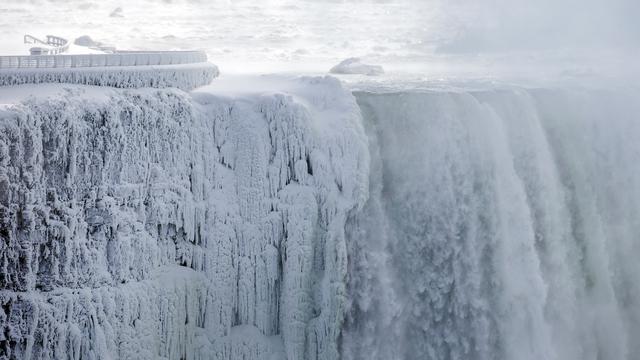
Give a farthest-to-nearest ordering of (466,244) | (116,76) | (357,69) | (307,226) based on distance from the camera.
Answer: (357,69), (466,244), (307,226), (116,76)

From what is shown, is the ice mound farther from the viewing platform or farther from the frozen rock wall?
the frozen rock wall

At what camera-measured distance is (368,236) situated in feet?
55.5

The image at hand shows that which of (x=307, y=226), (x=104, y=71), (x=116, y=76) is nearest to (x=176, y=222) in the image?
(x=307, y=226)

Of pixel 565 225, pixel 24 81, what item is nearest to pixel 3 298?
pixel 24 81

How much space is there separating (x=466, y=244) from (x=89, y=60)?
32.3 feet

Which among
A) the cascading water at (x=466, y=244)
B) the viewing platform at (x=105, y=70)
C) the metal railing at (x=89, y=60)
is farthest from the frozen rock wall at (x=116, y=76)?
the cascading water at (x=466, y=244)

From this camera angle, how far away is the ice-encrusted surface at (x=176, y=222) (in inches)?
Answer: 499

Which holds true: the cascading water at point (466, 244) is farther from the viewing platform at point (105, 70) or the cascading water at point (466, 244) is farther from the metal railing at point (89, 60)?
the metal railing at point (89, 60)

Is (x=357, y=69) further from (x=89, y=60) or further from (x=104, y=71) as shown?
(x=104, y=71)

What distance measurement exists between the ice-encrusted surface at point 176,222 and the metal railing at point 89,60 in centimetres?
169

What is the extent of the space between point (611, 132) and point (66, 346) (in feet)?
54.3

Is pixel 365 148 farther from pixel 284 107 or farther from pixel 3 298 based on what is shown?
pixel 3 298

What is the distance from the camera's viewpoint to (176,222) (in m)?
14.9

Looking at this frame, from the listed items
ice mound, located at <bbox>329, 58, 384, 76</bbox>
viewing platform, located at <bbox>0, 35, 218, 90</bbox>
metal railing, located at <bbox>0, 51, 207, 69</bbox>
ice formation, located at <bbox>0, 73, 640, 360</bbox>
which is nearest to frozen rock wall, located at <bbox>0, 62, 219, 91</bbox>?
viewing platform, located at <bbox>0, 35, 218, 90</bbox>
